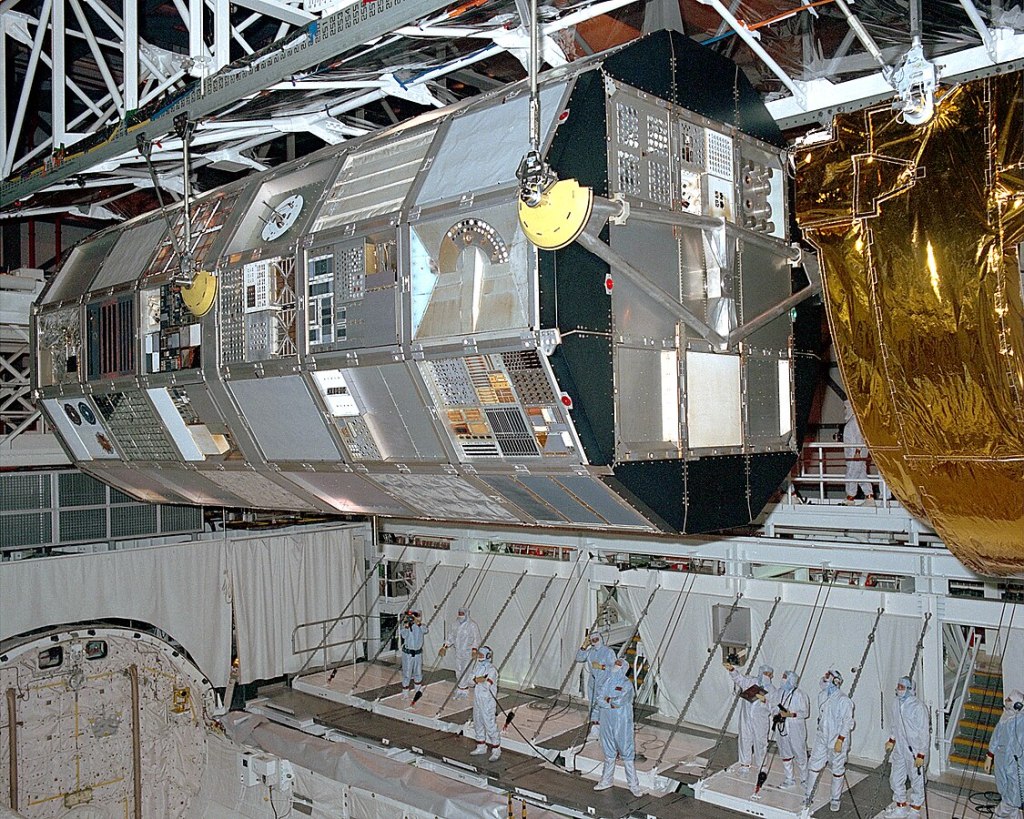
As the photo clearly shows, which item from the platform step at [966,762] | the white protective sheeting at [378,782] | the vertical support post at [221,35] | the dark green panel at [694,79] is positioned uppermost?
the vertical support post at [221,35]

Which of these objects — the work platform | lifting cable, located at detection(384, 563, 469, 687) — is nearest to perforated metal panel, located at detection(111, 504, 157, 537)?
the work platform

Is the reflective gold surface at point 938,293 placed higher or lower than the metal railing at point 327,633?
higher

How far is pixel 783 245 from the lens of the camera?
5.72 meters

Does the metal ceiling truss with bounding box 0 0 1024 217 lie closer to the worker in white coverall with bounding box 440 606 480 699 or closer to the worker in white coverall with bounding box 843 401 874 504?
the worker in white coverall with bounding box 843 401 874 504

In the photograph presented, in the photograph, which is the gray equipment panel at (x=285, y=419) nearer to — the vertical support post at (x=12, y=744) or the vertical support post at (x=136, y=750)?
the vertical support post at (x=12, y=744)

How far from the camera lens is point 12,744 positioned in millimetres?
9156

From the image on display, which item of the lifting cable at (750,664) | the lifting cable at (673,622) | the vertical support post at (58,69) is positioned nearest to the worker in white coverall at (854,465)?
the lifting cable at (750,664)

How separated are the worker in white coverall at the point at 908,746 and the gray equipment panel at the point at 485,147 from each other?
18.7ft

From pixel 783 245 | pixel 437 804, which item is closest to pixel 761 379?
pixel 783 245

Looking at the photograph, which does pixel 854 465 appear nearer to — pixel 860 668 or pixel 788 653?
pixel 788 653

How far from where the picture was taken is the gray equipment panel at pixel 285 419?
5859 mm

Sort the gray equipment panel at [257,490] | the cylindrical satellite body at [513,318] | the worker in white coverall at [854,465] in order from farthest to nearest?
the worker in white coverall at [854,465] < the gray equipment panel at [257,490] < the cylindrical satellite body at [513,318]

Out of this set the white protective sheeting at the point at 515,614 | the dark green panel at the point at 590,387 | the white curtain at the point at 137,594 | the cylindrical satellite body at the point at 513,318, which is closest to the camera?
the dark green panel at the point at 590,387

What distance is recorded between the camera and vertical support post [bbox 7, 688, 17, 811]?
912 cm
